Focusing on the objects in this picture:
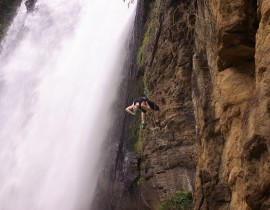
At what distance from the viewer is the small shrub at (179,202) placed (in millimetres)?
7127

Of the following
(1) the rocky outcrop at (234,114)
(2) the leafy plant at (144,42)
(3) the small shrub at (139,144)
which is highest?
(2) the leafy plant at (144,42)

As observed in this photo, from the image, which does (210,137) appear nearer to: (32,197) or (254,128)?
(254,128)

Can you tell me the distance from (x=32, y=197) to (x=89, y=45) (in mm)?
6351

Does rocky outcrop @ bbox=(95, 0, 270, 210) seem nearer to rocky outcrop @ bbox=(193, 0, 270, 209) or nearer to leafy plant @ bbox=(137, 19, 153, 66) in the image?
rocky outcrop @ bbox=(193, 0, 270, 209)

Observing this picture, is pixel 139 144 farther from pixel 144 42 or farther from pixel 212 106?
pixel 212 106

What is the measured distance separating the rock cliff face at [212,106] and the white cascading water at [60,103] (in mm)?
3342

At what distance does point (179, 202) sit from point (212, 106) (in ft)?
10.3

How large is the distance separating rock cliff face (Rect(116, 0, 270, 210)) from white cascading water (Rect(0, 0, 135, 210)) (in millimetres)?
3342

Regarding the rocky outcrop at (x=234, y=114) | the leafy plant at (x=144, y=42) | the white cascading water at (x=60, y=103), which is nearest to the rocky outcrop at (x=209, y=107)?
the rocky outcrop at (x=234, y=114)

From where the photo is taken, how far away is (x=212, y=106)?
4.68 meters

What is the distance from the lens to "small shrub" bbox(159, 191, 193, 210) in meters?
7.13

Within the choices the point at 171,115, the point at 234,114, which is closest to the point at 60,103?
the point at 171,115

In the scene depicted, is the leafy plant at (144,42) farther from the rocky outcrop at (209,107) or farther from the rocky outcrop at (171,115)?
the rocky outcrop at (171,115)

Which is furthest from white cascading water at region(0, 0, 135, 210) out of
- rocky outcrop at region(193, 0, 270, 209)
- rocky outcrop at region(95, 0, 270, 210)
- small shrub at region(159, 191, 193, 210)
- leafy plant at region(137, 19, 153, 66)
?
rocky outcrop at region(193, 0, 270, 209)
